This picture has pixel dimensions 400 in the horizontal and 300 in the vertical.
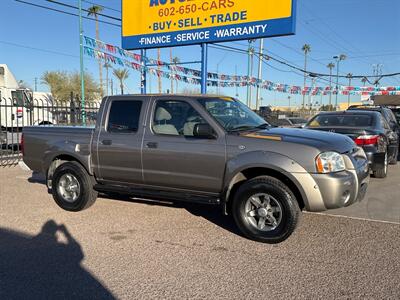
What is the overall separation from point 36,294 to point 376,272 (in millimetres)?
3337

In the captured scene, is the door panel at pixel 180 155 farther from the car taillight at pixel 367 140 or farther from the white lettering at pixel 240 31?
the white lettering at pixel 240 31

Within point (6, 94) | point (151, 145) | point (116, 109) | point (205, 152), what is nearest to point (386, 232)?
point (205, 152)

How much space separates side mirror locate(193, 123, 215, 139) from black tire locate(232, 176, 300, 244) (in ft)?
2.57

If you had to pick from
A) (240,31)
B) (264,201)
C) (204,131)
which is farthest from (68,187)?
(240,31)

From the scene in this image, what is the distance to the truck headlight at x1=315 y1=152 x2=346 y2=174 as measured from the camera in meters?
4.39

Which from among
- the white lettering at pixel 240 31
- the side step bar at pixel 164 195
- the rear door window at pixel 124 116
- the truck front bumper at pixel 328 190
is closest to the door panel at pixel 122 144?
the rear door window at pixel 124 116

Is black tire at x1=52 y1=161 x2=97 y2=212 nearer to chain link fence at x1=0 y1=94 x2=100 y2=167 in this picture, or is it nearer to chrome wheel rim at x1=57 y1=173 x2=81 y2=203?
chrome wheel rim at x1=57 y1=173 x2=81 y2=203

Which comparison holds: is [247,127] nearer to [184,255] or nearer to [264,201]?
[264,201]

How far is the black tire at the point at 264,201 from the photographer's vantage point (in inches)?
176

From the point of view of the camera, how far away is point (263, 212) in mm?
4656

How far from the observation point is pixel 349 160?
15.3ft

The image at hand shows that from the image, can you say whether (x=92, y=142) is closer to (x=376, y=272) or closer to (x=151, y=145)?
(x=151, y=145)

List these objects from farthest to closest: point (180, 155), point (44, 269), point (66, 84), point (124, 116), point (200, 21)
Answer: point (66, 84) < point (200, 21) < point (124, 116) < point (180, 155) < point (44, 269)

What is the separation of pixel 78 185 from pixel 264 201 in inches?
123
